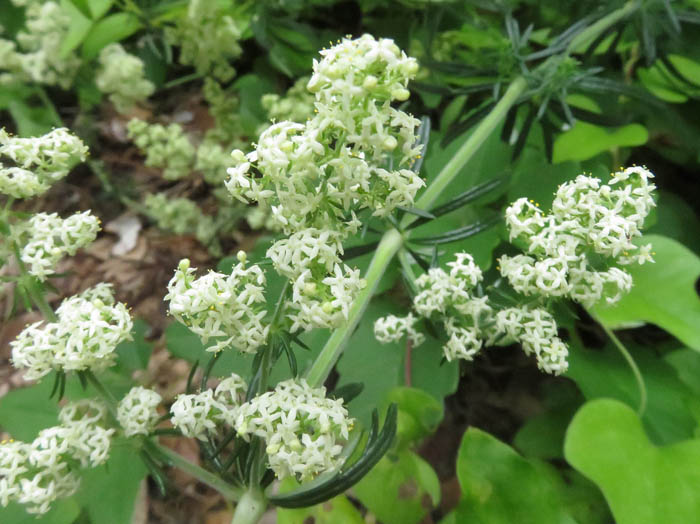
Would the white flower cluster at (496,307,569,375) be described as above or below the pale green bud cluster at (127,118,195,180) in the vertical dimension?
above

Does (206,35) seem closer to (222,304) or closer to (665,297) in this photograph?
(222,304)

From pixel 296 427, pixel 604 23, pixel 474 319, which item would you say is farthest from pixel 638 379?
pixel 296 427

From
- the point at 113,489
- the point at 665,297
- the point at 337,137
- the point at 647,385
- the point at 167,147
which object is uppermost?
the point at 337,137

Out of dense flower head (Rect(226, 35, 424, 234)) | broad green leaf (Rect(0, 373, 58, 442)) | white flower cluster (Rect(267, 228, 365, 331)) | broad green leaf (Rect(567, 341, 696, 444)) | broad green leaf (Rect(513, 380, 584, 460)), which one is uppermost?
dense flower head (Rect(226, 35, 424, 234))

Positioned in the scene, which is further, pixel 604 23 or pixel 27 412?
pixel 604 23

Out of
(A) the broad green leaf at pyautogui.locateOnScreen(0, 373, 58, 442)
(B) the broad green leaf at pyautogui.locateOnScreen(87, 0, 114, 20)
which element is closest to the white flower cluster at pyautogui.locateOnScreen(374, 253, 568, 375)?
(A) the broad green leaf at pyautogui.locateOnScreen(0, 373, 58, 442)

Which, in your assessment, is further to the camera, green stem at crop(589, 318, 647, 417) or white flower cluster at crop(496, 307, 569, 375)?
green stem at crop(589, 318, 647, 417)

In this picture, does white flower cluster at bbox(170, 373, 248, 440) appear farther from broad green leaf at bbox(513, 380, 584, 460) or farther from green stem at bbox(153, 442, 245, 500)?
broad green leaf at bbox(513, 380, 584, 460)

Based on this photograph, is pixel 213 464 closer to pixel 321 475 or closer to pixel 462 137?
pixel 321 475
